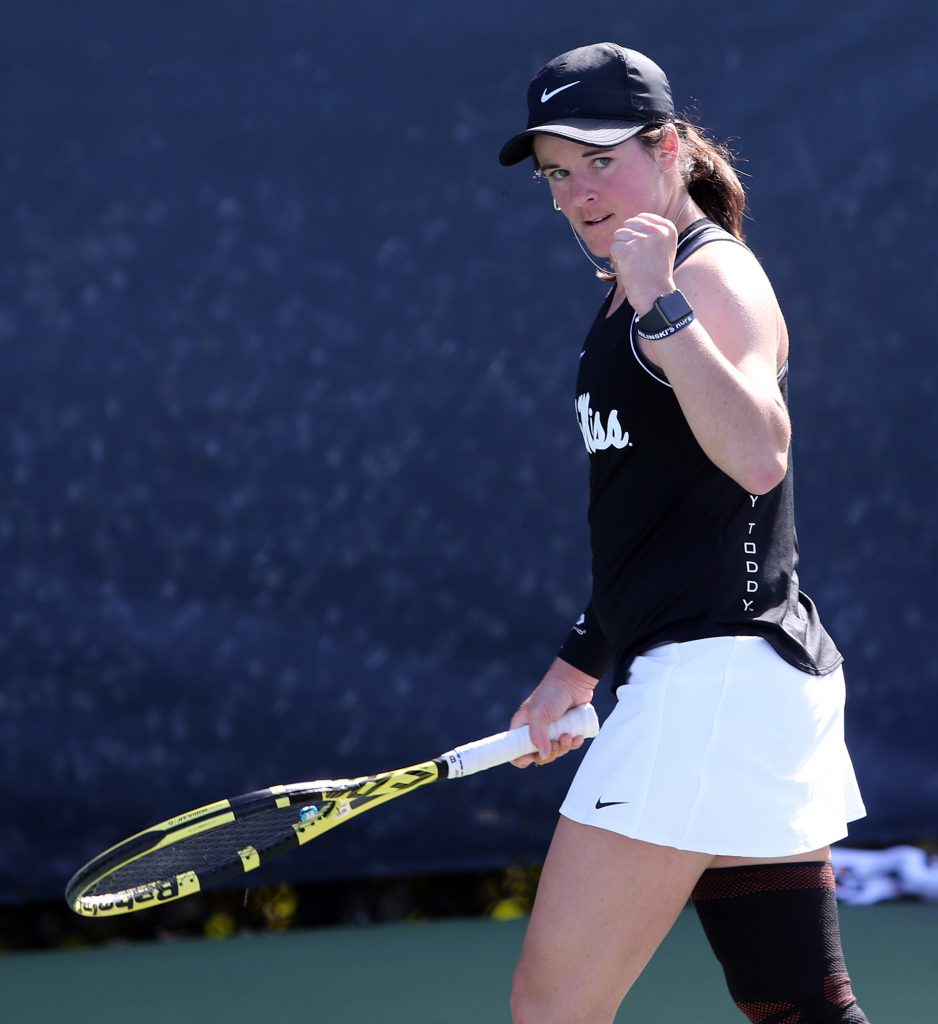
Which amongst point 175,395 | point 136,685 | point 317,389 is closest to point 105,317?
point 175,395

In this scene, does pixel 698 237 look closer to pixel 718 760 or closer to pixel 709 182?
pixel 709 182

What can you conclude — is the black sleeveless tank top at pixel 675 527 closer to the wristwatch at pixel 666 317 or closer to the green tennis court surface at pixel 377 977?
the wristwatch at pixel 666 317

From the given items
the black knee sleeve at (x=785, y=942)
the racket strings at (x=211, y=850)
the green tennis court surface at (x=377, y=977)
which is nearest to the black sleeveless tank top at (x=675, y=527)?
the black knee sleeve at (x=785, y=942)

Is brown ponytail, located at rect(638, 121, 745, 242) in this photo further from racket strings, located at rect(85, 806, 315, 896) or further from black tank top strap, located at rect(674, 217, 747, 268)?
racket strings, located at rect(85, 806, 315, 896)

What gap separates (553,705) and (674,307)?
64 cm

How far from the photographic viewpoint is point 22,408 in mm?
2977

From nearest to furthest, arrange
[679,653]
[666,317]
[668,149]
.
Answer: [666,317], [679,653], [668,149]

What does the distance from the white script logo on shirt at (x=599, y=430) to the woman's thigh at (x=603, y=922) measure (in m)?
0.40

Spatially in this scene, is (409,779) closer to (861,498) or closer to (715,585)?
(715,585)

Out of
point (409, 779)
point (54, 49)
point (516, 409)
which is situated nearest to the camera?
point (409, 779)

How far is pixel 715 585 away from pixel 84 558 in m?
1.65

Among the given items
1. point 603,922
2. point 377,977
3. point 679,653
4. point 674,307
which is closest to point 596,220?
point 674,307

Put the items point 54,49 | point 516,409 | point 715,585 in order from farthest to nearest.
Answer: point 516,409
point 54,49
point 715,585

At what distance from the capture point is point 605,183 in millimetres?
1738
